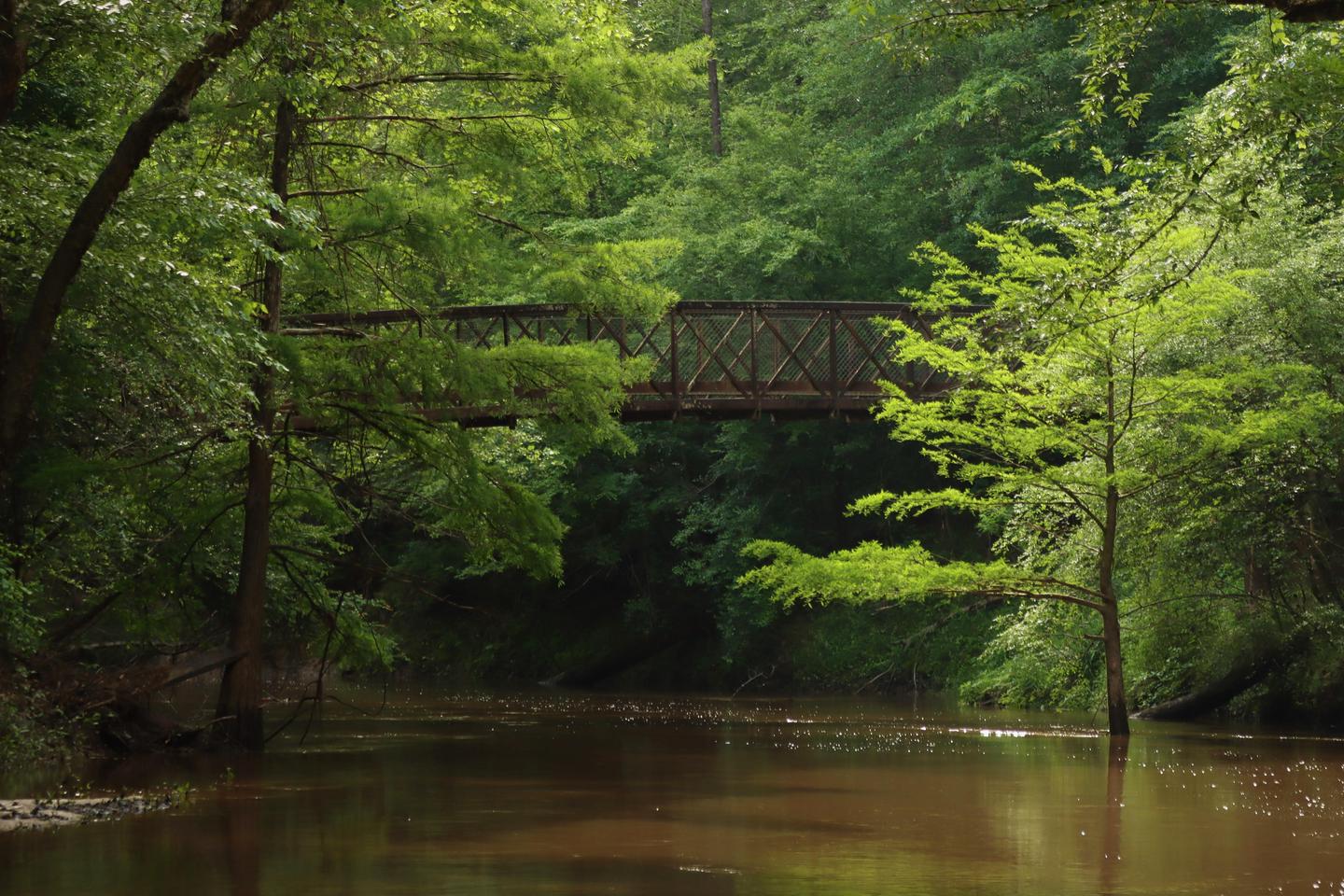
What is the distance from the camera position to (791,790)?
484 inches

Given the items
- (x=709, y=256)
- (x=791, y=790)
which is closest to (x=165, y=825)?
(x=791, y=790)

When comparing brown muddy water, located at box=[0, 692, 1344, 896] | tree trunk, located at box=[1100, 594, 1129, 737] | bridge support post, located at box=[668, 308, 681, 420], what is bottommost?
brown muddy water, located at box=[0, 692, 1344, 896]

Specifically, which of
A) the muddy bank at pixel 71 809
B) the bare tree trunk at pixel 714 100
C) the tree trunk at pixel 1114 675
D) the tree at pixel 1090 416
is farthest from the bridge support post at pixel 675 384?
the bare tree trunk at pixel 714 100

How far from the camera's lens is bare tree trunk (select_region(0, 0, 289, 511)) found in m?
11.4

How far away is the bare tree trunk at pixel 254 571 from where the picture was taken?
1503 cm

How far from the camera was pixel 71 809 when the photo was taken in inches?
404

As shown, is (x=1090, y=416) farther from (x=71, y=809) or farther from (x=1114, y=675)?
(x=71, y=809)

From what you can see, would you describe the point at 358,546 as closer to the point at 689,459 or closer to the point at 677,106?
the point at 689,459

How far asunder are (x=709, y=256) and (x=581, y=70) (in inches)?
630

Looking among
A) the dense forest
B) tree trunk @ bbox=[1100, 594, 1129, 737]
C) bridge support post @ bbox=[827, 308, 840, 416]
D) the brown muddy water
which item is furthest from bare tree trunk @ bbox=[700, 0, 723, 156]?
the brown muddy water

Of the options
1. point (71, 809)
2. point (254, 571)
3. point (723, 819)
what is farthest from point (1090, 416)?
point (71, 809)

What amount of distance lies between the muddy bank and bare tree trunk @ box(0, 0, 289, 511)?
9.33ft

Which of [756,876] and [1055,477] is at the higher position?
[1055,477]

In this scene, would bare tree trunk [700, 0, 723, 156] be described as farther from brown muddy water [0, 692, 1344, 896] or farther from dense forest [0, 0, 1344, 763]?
brown muddy water [0, 692, 1344, 896]
